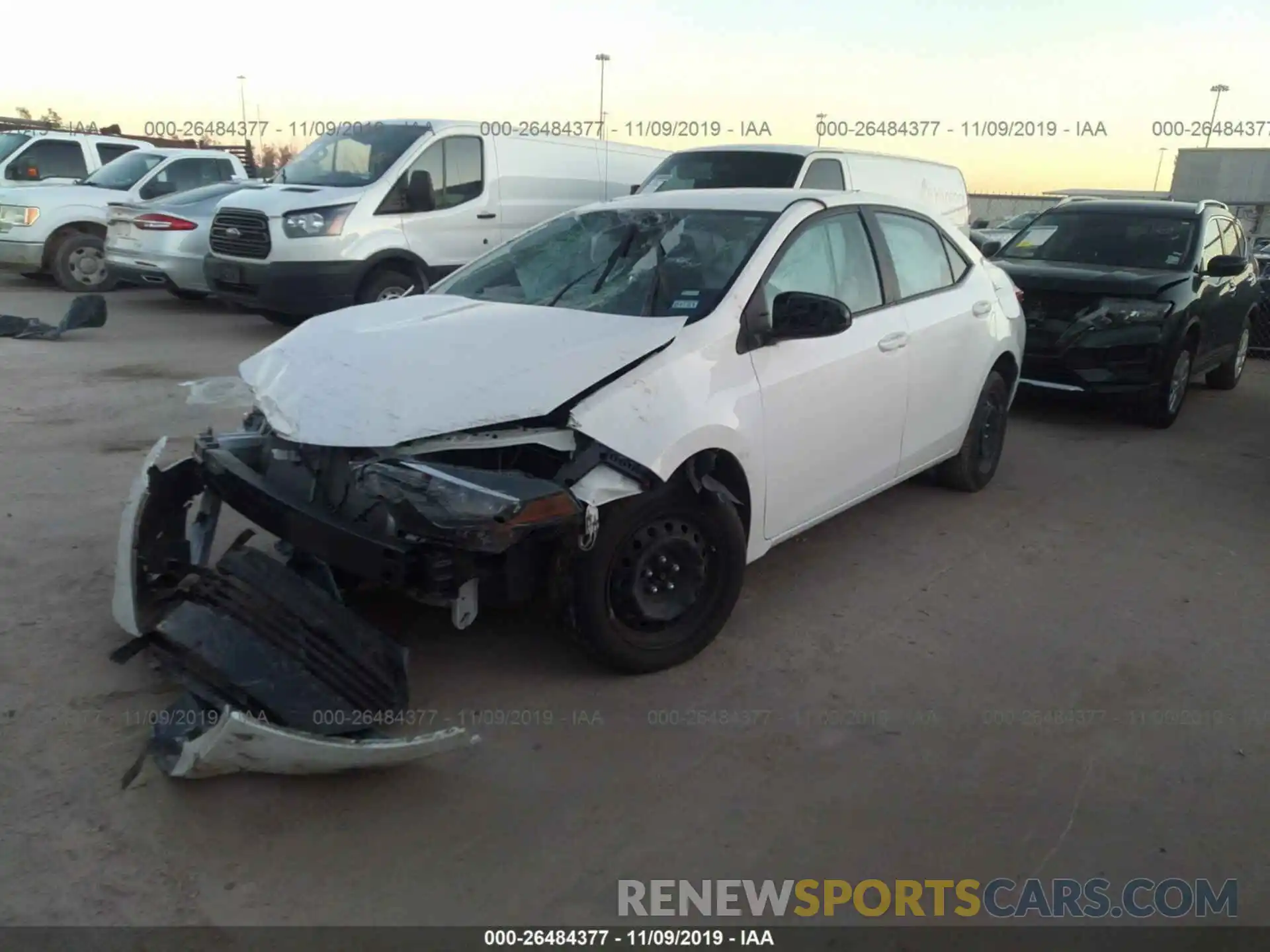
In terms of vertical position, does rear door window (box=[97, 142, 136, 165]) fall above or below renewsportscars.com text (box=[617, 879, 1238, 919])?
above

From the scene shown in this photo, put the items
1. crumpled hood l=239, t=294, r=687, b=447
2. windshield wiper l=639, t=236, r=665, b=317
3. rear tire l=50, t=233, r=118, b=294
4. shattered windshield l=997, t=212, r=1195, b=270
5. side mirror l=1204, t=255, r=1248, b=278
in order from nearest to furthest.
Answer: crumpled hood l=239, t=294, r=687, b=447
windshield wiper l=639, t=236, r=665, b=317
side mirror l=1204, t=255, r=1248, b=278
shattered windshield l=997, t=212, r=1195, b=270
rear tire l=50, t=233, r=118, b=294

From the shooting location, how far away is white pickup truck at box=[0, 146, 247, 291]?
1206 cm

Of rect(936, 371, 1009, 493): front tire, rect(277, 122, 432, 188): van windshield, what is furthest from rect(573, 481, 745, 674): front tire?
rect(277, 122, 432, 188): van windshield

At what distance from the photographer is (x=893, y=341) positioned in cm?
446

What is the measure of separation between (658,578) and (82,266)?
12.2 metres

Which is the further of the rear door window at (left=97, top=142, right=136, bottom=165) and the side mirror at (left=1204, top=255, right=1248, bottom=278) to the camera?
the rear door window at (left=97, top=142, right=136, bottom=165)

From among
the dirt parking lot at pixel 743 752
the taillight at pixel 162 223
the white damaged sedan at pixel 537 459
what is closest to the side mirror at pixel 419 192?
the taillight at pixel 162 223

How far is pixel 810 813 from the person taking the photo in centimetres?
286

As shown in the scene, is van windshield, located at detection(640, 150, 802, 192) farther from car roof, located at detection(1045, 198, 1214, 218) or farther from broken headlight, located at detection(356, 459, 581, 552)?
broken headlight, located at detection(356, 459, 581, 552)

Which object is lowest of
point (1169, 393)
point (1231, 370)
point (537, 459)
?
point (1231, 370)

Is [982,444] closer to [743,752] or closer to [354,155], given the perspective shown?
[743,752]

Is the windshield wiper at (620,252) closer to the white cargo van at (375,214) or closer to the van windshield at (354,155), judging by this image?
the white cargo van at (375,214)

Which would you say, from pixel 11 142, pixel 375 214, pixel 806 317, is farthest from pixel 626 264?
pixel 11 142

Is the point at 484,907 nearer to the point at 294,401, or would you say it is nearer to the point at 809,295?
the point at 294,401
